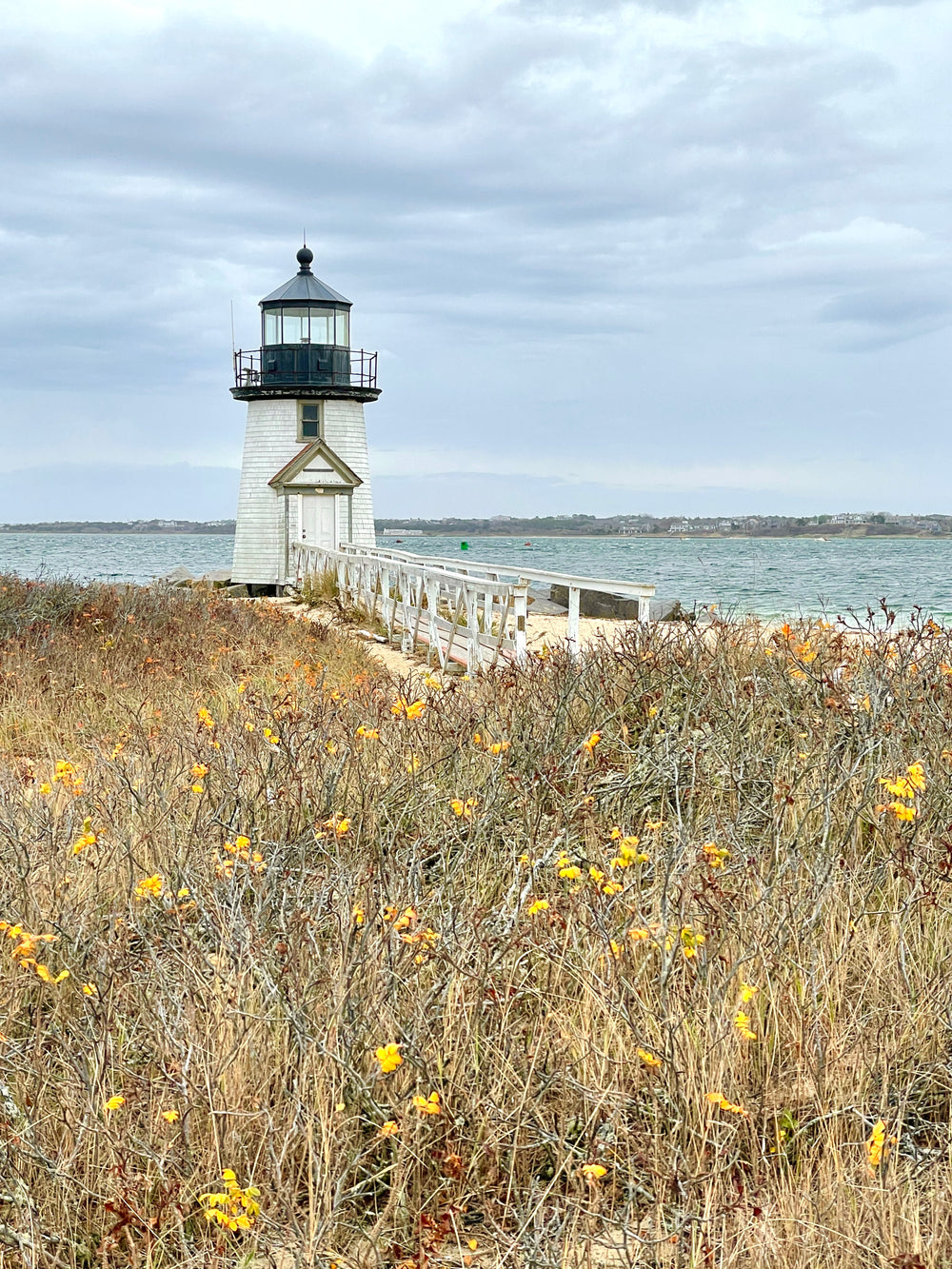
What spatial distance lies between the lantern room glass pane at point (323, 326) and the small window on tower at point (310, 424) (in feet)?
5.80

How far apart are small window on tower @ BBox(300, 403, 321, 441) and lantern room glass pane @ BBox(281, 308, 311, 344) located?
1.83m

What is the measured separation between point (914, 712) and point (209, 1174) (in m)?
4.64

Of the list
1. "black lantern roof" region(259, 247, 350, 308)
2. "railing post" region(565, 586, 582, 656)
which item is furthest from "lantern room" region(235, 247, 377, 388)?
"railing post" region(565, 586, 582, 656)

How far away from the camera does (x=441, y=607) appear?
65.8 ft

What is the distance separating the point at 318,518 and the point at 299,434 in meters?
2.36

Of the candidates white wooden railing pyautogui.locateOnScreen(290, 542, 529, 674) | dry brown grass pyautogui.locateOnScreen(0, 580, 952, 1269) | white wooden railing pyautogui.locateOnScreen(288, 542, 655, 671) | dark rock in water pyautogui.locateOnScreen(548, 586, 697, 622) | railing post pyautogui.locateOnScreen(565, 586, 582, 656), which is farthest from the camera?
dark rock in water pyautogui.locateOnScreen(548, 586, 697, 622)

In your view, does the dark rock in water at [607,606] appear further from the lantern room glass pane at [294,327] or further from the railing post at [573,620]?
the railing post at [573,620]

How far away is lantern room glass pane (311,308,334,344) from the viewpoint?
104 feet

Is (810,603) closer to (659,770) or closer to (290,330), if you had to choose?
(290,330)

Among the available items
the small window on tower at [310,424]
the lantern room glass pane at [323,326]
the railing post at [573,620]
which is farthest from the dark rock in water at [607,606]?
the railing post at [573,620]

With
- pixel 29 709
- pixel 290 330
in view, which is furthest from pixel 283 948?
pixel 290 330

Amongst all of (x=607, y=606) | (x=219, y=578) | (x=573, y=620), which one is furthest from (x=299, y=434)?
(x=573, y=620)

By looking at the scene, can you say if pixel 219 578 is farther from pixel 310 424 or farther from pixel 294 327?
pixel 294 327

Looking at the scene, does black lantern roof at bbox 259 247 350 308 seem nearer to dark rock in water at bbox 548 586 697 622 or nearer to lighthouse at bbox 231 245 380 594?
lighthouse at bbox 231 245 380 594
